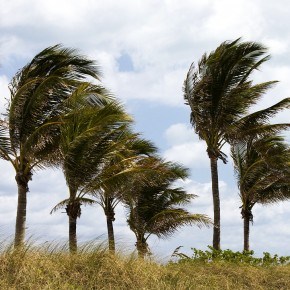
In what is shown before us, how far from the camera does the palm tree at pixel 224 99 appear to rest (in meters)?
24.4

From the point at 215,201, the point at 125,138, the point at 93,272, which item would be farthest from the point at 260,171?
the point at 93,272

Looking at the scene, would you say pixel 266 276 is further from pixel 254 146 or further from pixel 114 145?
pixel 254 146

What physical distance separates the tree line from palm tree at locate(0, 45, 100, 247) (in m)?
0.04

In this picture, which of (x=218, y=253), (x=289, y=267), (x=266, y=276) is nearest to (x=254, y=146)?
(x=218, y=253)

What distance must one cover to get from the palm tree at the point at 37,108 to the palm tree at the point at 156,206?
24.3 feet

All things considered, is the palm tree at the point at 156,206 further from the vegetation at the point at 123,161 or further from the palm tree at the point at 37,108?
the palm tree at the point at 37,108

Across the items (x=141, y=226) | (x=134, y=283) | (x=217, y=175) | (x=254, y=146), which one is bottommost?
(x=134, y=283)

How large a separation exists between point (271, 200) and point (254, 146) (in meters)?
6.08

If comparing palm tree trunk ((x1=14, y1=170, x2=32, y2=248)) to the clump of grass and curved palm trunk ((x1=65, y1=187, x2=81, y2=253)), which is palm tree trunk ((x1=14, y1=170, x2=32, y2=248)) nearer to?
curved palm trunk ((x1=65, y1=187, x2=81, y2=253))

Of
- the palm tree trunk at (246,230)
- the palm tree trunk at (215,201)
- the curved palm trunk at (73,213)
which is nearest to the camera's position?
the curved palm trunk at (73,213)

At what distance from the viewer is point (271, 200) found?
33094mm

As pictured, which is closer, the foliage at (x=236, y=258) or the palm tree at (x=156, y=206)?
the foliage at (x=236, y=258)

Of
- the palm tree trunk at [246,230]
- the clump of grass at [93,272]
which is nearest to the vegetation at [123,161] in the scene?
the clump of grass at [93,272]

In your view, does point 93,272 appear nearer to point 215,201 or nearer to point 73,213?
point 73,213
